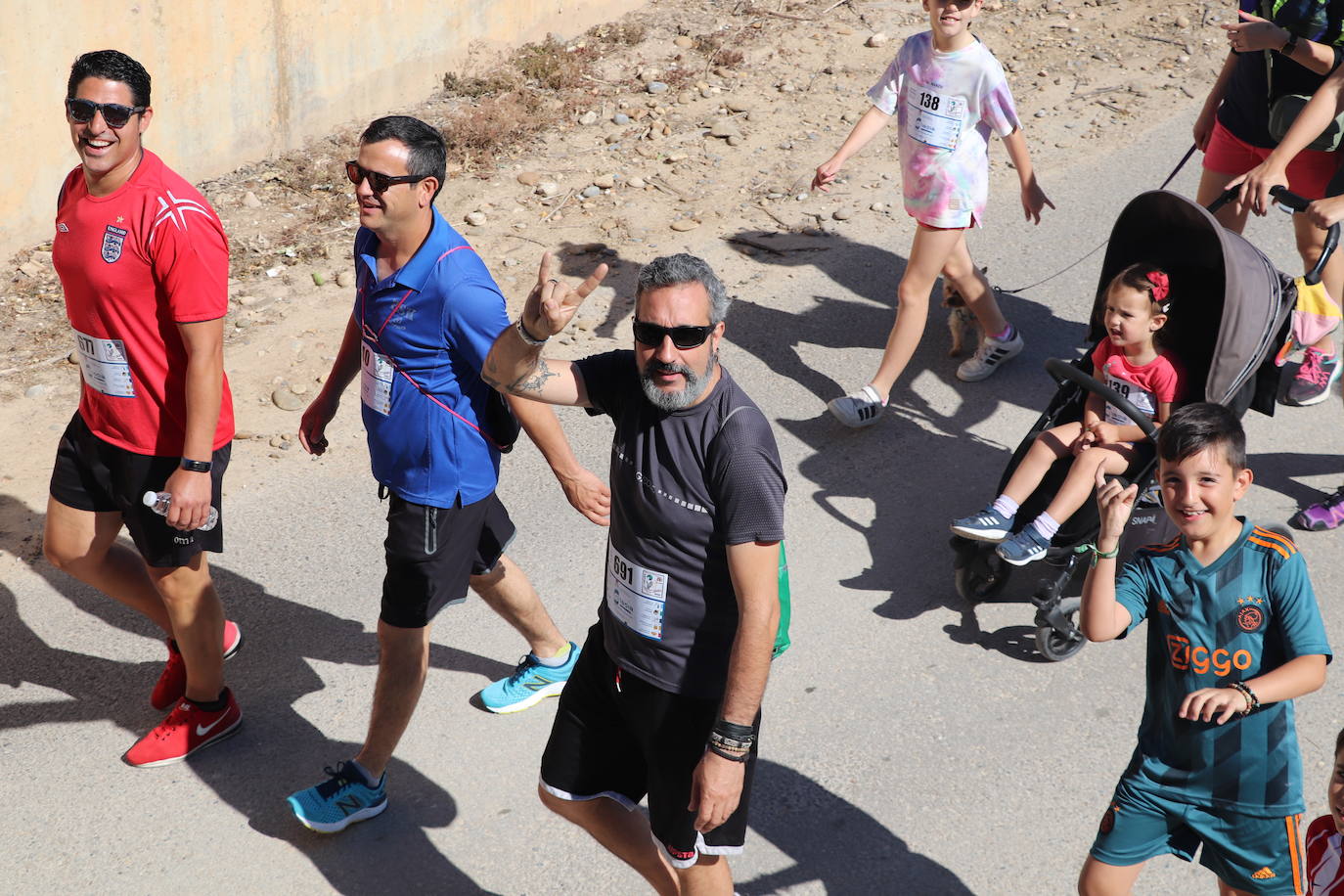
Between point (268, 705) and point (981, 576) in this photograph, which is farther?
point (981, 576)

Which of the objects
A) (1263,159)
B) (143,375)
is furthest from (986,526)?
(143,375)

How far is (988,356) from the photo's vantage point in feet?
21.4

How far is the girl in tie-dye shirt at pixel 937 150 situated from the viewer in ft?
19.2

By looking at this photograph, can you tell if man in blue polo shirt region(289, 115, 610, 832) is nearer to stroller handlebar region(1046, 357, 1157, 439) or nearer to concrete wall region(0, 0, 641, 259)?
stroller handlebar region(1046, 357, 1157, 439)

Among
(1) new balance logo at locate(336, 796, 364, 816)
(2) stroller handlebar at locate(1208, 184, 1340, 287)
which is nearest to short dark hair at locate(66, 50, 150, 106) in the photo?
(1) new balance logo at locate(336, 796, 364, 816)

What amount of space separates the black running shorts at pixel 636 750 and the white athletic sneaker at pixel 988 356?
3.67m

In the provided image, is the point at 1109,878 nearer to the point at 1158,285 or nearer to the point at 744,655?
the point at 744,655

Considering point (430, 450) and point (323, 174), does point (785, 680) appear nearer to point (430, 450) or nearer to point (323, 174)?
point (430, 450)

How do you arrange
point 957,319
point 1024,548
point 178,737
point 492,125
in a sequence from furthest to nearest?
point 492,125 → point 957,319 → point 1024,548 → point 178,737

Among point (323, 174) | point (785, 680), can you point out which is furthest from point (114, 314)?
point (323, 174)

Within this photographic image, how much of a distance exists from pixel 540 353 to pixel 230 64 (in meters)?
5.78

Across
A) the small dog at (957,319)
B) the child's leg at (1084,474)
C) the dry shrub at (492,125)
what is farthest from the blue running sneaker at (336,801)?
the dry shrub at (492,125)

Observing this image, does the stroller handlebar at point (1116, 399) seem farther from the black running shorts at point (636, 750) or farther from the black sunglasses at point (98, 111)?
the black sunglasses at point (98, 111)

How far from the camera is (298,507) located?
18.5 ft
